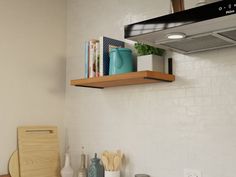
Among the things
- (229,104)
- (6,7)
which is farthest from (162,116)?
(6,7)

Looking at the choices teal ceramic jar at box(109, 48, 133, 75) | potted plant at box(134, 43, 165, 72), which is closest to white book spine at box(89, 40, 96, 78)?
teal ceramic jar at box(109, 48, 133, 75)

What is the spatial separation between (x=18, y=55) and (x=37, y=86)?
0.29m

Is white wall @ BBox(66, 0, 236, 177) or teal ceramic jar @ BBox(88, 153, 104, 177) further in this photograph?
teal ceramic jar @ BBox(88, 153, 104, 177)

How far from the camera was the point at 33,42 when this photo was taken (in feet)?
8.70

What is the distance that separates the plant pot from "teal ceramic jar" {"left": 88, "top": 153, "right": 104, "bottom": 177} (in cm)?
76

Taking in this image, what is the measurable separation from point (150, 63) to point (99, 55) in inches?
16.1

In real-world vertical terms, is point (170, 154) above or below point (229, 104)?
below

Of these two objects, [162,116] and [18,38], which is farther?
[18,38]

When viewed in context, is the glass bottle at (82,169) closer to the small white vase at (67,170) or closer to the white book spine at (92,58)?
the small white vase at (67,170)

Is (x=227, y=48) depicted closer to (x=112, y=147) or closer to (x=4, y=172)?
(x=112, y=147)

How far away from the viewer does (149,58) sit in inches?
80.2

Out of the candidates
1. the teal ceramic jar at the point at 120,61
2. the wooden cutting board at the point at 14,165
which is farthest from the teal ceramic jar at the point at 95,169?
the teal ceramic jar at the point at 120,61

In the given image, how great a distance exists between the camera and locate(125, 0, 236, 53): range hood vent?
133 cm

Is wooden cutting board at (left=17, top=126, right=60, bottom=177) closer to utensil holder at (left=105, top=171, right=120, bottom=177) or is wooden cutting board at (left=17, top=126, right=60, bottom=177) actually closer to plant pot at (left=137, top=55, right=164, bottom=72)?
utensil holder at (left=105, top=171, right=120, bottom=177)
